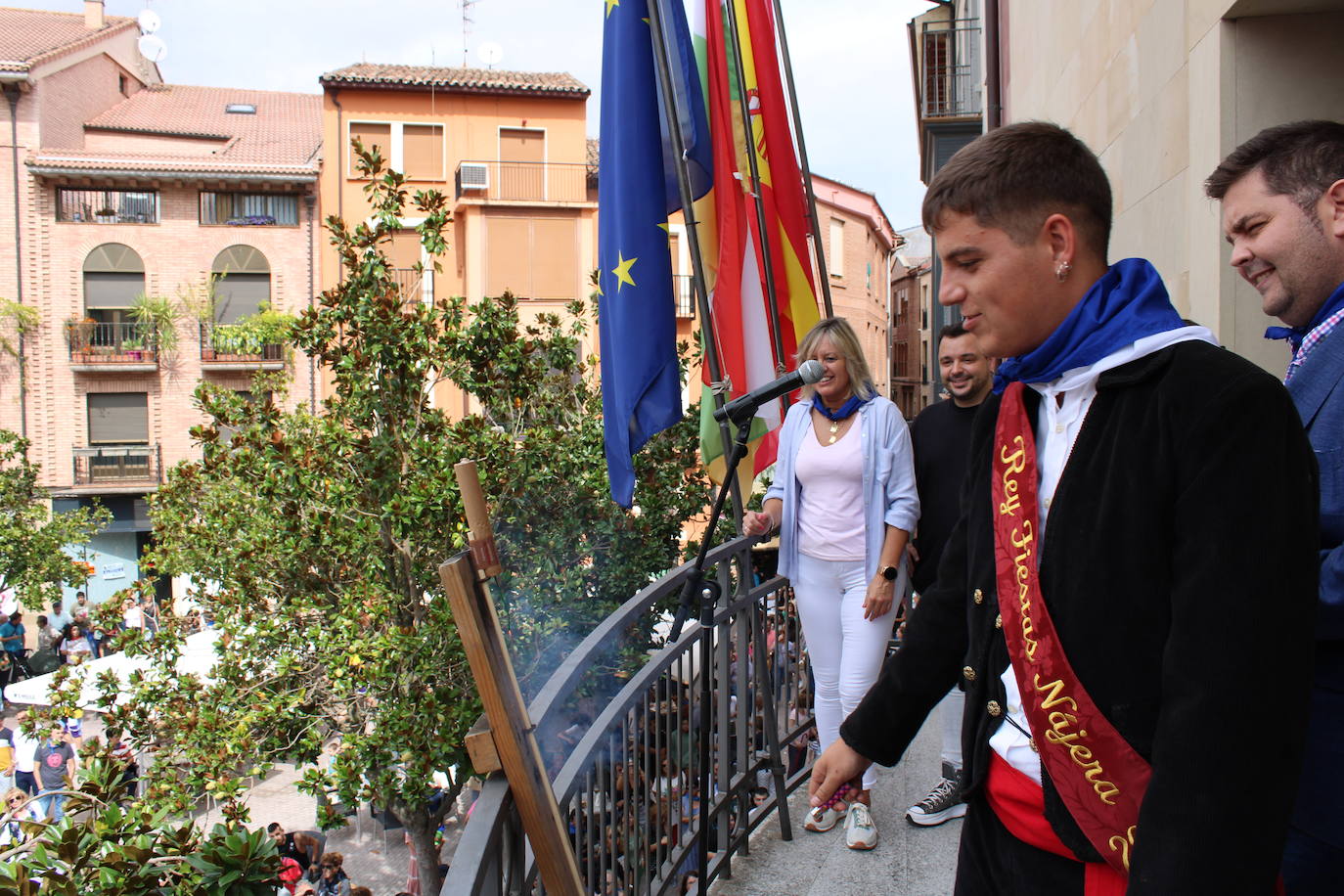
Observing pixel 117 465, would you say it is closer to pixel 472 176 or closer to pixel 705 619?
pixel 472 176

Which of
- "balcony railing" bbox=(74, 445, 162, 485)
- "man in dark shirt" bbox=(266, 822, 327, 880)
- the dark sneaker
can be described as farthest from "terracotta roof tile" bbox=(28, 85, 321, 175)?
the dark sneaker

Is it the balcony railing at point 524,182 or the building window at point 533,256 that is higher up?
the balcony railing at point 524,182

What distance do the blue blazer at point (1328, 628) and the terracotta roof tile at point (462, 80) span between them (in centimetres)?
2868

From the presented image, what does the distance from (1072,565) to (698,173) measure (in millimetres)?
3446

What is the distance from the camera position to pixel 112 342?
92.7ft

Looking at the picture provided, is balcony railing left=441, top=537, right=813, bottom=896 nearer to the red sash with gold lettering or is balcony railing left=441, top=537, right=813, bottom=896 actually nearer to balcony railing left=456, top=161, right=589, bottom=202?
the red sash with gold lettering

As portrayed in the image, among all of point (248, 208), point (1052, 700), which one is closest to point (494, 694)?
point (1052, 700)

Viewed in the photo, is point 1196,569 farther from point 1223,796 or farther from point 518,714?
point 518,714

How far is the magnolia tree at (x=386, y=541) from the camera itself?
21.7 feet

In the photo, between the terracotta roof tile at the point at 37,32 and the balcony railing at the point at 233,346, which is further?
the terracotta roof tile at the point at 37,32

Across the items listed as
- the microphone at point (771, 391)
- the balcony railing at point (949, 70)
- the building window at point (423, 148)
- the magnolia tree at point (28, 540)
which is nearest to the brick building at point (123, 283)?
the building window at point (423, 148)

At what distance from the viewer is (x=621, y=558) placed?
23.1 ft

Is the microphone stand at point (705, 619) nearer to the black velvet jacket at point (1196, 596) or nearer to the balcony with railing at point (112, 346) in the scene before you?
the black velvet jacket at point (1196, 596)

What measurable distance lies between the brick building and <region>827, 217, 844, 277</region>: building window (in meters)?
18.5
